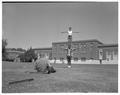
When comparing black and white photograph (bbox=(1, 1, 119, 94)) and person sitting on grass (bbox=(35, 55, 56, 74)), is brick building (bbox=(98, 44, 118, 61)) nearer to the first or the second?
black and white photograph (bbox=(1, 1, 119, 94))

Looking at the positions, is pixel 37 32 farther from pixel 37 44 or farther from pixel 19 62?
pixel 19 62

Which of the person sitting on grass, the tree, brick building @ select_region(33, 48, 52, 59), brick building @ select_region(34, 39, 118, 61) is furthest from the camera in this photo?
the person sitting on grass

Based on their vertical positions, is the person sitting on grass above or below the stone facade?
below

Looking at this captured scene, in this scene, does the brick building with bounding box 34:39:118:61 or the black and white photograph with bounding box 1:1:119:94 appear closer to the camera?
the black and white photograph with bounding box 1:1:119:94

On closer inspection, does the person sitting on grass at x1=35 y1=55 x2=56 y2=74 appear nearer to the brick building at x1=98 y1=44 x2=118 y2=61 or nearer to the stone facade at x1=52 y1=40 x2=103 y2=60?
the stone facade at x1=52 y1=40 x2=103 y2=60

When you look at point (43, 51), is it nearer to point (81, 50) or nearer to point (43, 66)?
point (43, 66)

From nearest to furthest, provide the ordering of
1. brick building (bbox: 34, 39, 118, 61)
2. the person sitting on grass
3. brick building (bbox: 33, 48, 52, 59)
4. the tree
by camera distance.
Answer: the tree
brick building (bbox: 34, 39, 118, 61)
brick building (bbox: 33, 48, 52, 59)
the person sitting on grass

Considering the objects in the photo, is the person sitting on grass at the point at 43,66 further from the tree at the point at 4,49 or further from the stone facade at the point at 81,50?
the tree at the point at 4,49

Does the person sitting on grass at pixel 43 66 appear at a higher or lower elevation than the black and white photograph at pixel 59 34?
lower

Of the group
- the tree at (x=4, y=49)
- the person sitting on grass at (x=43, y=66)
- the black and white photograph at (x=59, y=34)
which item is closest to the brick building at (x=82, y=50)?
the black and white photograph at (x=59, y=34)

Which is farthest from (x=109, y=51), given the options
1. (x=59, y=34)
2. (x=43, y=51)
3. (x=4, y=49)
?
(x=4, y=49)

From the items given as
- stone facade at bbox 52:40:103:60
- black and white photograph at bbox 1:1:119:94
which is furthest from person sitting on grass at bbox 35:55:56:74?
stone facade at bbox 52:40:103:60
